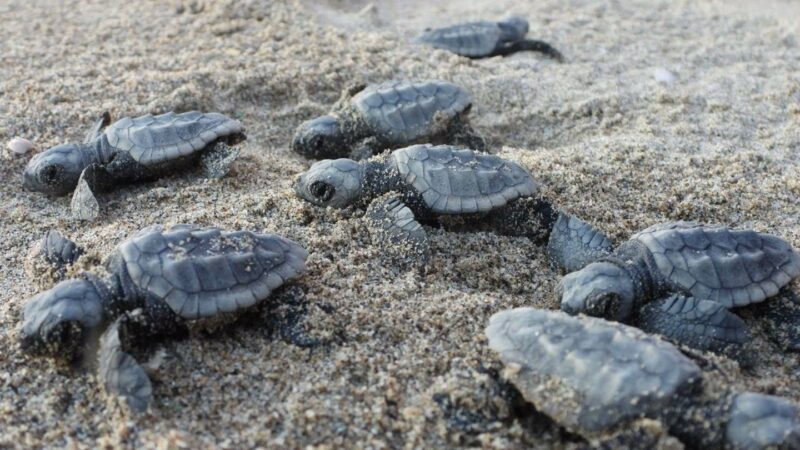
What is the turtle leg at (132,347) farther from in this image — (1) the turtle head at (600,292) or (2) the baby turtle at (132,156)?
(1) the turtle head at (600,292)

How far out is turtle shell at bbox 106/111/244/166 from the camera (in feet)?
13.9

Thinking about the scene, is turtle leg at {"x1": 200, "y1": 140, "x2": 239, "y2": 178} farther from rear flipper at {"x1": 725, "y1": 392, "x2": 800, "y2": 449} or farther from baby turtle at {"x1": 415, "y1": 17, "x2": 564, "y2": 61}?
rear flipper at {"x1": 725, "y1": 392, "x2": 800, "y2": 449}

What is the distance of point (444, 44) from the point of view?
6.29 m

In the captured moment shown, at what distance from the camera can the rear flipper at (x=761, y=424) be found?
7.84ft

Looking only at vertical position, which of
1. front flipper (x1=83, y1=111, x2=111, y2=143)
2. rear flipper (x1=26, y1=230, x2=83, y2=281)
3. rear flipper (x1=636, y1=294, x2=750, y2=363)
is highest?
front flipper (x1=83, y1=111, x2=111, y2=143)

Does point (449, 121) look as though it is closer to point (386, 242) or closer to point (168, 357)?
point (386, 242)

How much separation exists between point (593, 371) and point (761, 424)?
0.58 metres

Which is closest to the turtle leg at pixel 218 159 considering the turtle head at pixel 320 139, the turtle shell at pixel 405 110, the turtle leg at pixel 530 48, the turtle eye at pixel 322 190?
the turtle head at pixel 320 139


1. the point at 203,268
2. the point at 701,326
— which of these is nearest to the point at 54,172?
the point at 203,268

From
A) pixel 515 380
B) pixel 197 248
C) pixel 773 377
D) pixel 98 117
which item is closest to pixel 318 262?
pixel 197 248

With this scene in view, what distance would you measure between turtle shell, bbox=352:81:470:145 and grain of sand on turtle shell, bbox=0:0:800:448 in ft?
1.64

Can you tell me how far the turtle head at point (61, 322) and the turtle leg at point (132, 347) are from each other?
0.09m

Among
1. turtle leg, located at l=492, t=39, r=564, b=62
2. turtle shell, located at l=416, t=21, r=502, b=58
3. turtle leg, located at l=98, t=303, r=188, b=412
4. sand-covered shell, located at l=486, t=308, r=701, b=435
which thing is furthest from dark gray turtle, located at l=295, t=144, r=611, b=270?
turtle leg, located at l=492, t=39, r=564, b=62

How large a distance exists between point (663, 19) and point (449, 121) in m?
3.70
